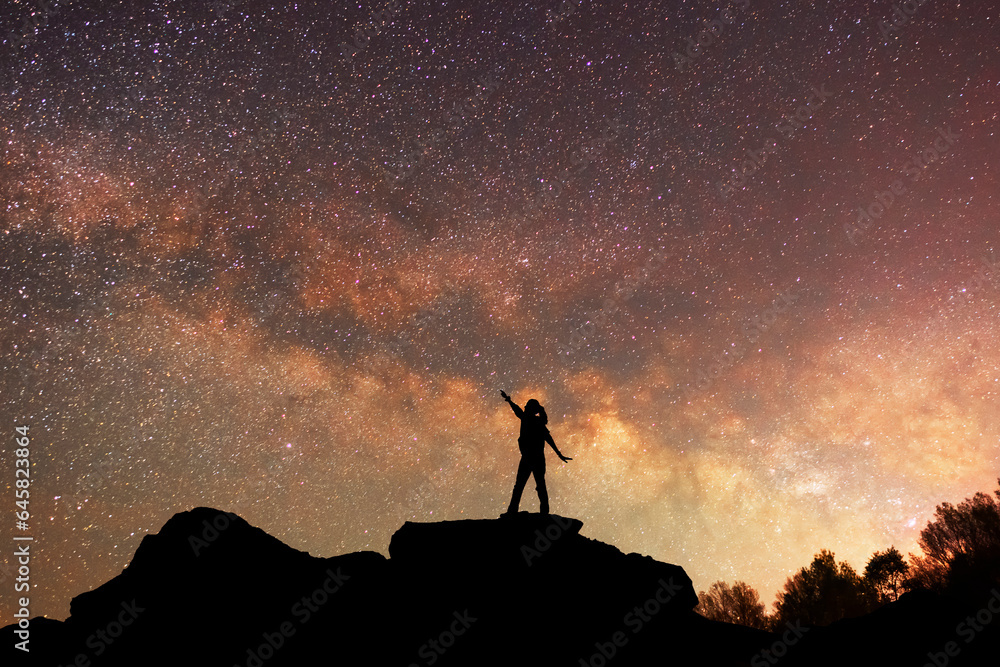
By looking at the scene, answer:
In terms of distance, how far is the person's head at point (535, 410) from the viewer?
10.2m

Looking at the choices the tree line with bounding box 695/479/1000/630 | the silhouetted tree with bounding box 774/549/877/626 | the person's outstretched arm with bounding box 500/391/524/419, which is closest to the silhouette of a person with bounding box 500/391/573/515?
the person's outstretched arm with bounding box 500/391/524/419

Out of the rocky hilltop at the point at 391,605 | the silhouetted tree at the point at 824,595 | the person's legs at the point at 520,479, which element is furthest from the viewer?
the silhouetted tree at the point at 824,595

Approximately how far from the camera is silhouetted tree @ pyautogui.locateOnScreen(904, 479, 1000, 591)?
32.2 metres


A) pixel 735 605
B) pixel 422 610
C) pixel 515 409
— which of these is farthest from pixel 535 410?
pixel 735 605

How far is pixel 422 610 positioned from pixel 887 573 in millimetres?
45884

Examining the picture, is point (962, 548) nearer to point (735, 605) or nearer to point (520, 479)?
point (735, 605)

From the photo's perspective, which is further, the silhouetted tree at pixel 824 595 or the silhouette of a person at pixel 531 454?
the silhouetted tree at pixel 824 595

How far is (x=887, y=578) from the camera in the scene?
37406mm

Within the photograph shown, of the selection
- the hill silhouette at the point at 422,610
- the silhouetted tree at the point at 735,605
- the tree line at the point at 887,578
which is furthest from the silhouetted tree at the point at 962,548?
the hill silhouette at the point at 422,610

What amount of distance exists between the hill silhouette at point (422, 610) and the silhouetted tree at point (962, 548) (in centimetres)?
3452

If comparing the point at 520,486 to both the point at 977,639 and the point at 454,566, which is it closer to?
the point at 454,566

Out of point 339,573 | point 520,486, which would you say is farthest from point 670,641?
point 339,573

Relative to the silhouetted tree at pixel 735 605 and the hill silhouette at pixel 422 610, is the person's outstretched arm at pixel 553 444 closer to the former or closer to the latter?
the hill silhouette at pixel 422 610

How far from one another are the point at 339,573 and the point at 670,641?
18.6ft
